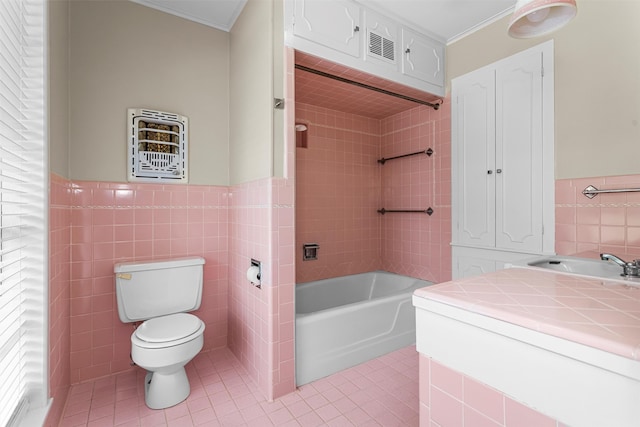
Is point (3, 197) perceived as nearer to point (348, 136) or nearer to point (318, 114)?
point (318, 114)

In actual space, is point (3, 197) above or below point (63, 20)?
below

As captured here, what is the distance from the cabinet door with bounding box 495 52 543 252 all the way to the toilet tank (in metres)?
2.26

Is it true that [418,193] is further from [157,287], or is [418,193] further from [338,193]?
[157,287]

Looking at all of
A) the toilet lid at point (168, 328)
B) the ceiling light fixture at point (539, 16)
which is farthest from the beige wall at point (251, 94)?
the ceiling light fixture at point (539, 16)

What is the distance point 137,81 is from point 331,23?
1.39 m

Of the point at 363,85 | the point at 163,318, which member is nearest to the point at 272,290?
the point at 163,318

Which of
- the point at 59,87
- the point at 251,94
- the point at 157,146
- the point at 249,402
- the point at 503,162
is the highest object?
the point at 251,94

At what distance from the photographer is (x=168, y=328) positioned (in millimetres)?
1854

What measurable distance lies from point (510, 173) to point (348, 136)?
154 centimetres

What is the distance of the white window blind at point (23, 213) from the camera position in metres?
1.08

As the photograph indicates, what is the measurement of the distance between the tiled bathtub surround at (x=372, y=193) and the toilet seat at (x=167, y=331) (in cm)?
118

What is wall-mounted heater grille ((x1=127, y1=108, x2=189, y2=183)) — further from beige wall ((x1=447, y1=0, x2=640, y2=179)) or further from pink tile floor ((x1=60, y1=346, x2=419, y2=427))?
beige wall ((x1=447, y1=0, x2=640, y2=179))

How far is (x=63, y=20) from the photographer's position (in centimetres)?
178

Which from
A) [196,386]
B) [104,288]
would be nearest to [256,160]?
[104,288]
